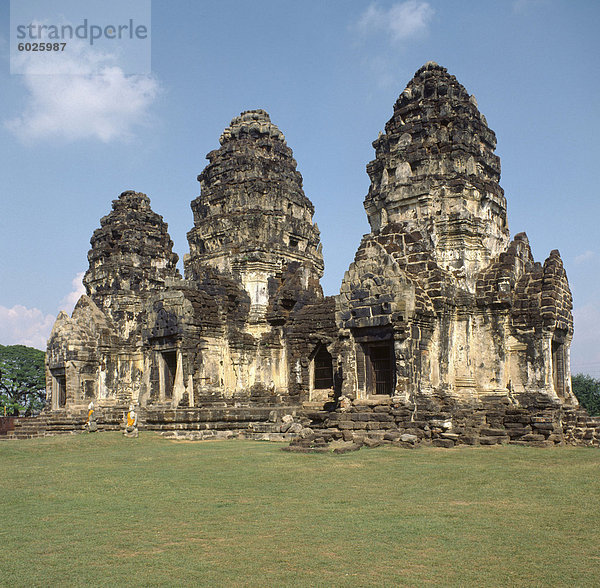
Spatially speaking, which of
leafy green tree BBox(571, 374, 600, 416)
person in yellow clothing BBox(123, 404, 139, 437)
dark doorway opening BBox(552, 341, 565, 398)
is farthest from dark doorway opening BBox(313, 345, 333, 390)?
leafy green tree BBox(571, 374, 600, 416)

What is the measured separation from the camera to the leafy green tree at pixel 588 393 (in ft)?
150

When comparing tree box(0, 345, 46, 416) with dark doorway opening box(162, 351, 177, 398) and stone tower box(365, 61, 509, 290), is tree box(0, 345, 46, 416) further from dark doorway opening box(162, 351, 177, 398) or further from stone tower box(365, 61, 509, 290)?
stone tower box(365, 61, 509, 290)

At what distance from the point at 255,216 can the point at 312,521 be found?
19262mm

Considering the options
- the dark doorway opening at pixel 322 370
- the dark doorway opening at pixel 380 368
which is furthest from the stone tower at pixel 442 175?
the dark doorway opening at pixel 322 370

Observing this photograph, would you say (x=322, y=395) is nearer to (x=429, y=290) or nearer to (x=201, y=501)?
(x=429, y=290)

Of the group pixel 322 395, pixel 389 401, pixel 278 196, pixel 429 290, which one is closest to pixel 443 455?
pixel 389 401

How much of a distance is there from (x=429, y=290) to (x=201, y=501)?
31.4 ft

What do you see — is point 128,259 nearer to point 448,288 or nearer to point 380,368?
point 380,368

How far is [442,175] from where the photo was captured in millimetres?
18812

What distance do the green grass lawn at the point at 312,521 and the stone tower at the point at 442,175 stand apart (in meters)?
7.18

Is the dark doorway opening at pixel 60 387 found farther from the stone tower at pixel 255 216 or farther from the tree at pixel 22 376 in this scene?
the tree at pixel 22 376

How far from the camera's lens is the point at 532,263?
18828mm

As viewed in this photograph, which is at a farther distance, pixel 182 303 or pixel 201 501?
pixel 182 303

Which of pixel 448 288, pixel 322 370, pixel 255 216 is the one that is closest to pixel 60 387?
pixel 255 216
